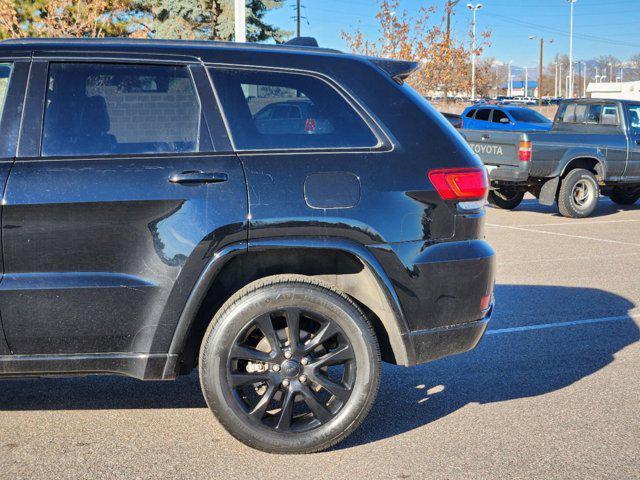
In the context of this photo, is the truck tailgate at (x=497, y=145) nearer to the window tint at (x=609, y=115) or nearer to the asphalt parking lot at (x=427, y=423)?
the window tint at (x=609, y=115)

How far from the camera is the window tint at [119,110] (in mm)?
3787

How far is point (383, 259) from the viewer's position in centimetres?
387

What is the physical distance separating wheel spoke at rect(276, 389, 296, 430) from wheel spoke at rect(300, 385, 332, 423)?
0.18ft

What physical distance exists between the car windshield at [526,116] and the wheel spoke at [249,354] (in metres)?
21.5

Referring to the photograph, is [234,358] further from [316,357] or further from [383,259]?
[383,259]

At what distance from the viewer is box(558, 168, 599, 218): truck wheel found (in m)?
13.9

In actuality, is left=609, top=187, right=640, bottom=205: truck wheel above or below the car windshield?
below

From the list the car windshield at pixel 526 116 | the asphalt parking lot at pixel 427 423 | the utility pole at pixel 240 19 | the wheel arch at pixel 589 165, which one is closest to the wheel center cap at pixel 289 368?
the asphalt parking lot at pixel 427 423

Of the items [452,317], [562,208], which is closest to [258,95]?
[452,317]

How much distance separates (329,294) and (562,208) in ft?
35.7

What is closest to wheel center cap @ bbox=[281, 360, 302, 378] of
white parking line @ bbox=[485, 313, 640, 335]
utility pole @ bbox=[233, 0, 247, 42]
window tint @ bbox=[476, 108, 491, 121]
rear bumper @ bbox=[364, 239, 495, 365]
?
rear bumper @ bbox=[364, 239, 495, 365]

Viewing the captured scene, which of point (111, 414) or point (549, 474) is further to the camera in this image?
point (111, 414)

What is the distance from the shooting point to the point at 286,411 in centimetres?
388

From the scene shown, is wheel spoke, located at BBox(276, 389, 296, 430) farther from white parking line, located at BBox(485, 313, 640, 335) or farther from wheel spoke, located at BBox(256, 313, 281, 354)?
white parking line, located at BBox(485, 313, 640, 335)
